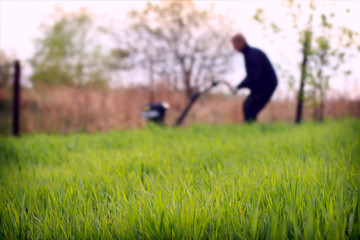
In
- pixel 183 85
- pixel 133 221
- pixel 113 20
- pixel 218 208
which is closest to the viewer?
pixel 133 221

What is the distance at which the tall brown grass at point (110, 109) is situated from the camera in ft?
35.3

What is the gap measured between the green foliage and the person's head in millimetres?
18028

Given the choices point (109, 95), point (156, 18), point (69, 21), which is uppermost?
point (69, 21)

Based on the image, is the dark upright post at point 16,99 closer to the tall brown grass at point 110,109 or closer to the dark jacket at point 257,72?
the tall brown grass at point 110,109

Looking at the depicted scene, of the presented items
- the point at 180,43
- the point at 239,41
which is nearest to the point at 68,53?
the point at 180,43

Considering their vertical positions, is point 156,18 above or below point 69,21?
below

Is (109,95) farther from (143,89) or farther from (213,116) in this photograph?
(213,116)

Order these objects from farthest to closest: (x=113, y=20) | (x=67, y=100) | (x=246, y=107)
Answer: (x=113, y=20), (x=67, y=100), (x=246, y=107)

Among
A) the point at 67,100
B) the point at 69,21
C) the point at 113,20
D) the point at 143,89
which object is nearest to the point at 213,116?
the point at 143,89

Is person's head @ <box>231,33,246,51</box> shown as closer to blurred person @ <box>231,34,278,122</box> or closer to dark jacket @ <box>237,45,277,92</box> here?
blurred person @ <box>231,34,278,122</box>

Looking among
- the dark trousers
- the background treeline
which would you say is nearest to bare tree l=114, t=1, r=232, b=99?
the background treeline

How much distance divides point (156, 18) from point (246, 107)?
7246 millimetres

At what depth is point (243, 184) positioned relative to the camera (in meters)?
2.03

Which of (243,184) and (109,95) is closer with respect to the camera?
(243,184)
